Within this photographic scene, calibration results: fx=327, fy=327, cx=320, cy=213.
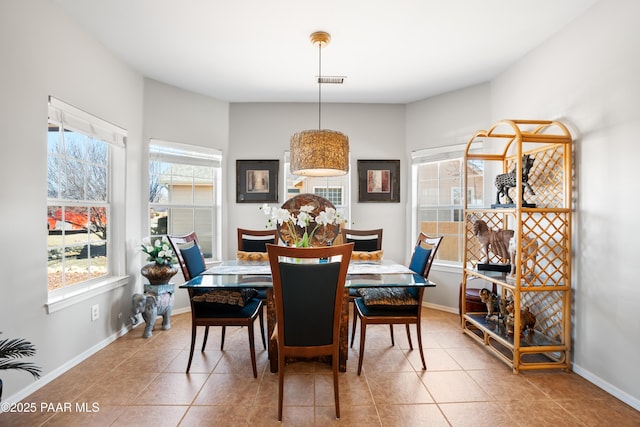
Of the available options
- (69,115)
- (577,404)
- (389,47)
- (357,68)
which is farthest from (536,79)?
(69,115)

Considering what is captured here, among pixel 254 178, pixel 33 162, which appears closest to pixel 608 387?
pixel 254 178

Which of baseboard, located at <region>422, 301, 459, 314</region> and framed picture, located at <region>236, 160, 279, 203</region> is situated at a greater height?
framed picture, located at <region>236, 160, 279, 203</region>

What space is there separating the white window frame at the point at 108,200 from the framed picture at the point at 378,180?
2793 millimetres

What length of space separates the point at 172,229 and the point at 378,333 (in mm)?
2647

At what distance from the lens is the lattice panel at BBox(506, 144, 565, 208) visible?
2637 millimetres

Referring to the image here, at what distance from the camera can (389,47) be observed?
2936mm

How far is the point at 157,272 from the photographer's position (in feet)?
10.6

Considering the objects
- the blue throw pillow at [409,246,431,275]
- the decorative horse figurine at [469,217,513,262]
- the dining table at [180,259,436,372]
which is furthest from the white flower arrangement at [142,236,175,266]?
the decorative horse figurine at [469,217,513,262]

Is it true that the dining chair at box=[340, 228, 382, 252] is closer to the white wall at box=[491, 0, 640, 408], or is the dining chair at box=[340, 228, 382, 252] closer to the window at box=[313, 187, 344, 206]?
the window at box=[313, 187, 344, 206]

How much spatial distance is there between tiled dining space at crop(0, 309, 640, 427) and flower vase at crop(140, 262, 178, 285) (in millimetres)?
664

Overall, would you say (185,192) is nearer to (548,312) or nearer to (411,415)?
(411,415)

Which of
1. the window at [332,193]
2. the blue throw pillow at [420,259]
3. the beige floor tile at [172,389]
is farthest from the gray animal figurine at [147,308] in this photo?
the blue throw pillow at [420,259]

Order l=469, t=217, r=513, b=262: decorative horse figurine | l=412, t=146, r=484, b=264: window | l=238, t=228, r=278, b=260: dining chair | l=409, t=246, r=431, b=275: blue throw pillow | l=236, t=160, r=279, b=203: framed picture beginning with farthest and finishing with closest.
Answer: l=236, t=160, r=279, b=203: framed picture → l=412, t=146, r=484, b=264: window → l=238, t=228, r=278, b=260: dining chair → l=469, t=217, r=513, b=262: decorative horse figurine → l=409, t=246, r=431, b=275: blue throw pillow

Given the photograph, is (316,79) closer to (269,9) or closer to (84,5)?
(269,9)
